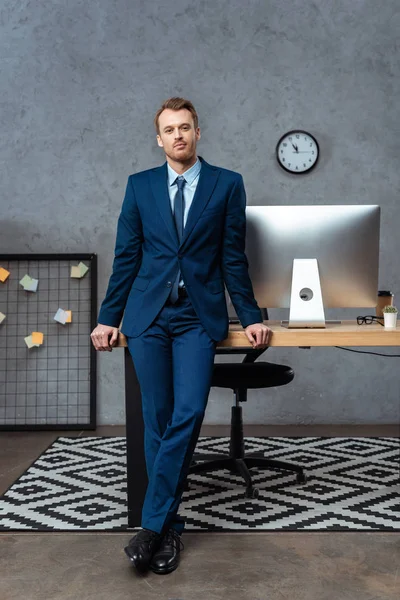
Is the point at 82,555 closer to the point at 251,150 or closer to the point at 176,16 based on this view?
the point at 251,150

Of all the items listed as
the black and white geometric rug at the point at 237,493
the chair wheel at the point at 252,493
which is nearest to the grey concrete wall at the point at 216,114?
the black and white geometric rug at the point at 237,493

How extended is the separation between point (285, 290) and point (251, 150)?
1.92 meters

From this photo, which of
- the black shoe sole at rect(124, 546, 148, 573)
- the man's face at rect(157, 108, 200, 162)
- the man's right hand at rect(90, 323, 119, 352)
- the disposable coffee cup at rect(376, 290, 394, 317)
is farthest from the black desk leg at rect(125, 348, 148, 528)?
the disposable coffee cup at rect(376, 290, 394, 317)

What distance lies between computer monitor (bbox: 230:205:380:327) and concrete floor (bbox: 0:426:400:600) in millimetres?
768

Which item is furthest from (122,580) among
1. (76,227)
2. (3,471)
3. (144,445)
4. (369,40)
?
(369,40)

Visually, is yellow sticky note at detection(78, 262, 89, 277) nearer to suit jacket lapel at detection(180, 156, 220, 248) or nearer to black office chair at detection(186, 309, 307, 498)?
black office chair at detection(186, 309, 307, 498)

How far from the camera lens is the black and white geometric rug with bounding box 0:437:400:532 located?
2.75 meters

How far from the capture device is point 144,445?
2.54m

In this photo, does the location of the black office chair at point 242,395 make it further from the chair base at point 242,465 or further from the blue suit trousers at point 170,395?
the blue suit trousers at point 170,395

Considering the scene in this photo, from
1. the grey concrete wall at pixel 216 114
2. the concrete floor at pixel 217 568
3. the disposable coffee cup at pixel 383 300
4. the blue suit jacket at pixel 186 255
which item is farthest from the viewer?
the grey concrete wall at pixel 216 114

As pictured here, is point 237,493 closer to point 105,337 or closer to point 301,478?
point 301,478

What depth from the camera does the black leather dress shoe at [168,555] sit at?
229cm

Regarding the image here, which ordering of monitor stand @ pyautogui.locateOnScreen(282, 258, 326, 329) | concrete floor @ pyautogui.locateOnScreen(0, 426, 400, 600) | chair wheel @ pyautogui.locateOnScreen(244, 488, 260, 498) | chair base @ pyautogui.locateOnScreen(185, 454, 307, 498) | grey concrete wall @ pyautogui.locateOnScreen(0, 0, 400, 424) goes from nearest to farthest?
concrete floor @ pyautogui.locateOnScreen(0, 426, 400, 600)
monitor stand @ pyautogui.locateOnScreen(282, 258, 326, 329)
chair wheel @ pyautogui.locateOnScreen(244, 488, 260, 498)
chair base @ pyautogui.locateOnScreen(185, 454, 307, 498)
grey concrete wall @ pyautogui.locateOnScreen(0, 0, 400, 424)

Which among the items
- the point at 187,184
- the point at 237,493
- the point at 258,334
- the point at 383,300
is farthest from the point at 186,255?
the point at 237,493
